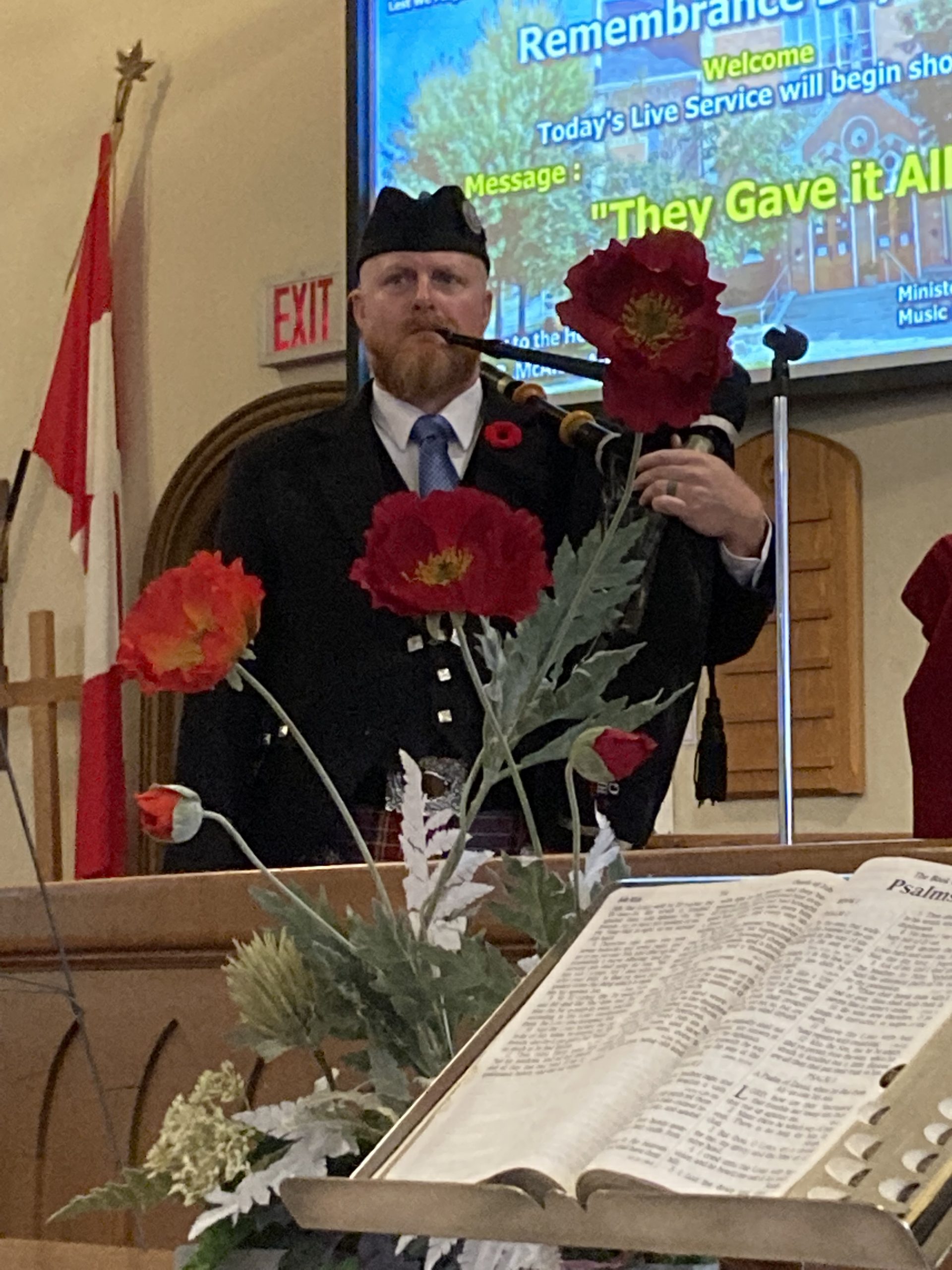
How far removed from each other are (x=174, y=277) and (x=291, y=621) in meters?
2.40

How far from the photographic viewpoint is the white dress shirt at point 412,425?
2232mm

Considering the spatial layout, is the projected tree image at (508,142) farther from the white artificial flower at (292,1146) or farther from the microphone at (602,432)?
the white artificial flower at (292,1146)

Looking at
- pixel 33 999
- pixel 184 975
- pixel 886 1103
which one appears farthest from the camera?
pixel 33 999

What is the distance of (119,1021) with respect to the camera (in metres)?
1.35

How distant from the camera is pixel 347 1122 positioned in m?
0.67

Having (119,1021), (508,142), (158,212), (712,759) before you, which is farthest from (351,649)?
(158,212)

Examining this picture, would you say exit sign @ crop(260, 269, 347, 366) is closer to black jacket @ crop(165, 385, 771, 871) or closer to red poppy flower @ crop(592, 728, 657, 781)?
black jacket @ crop(165, 385, 771, 871)

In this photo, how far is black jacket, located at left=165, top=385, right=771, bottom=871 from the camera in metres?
1.90

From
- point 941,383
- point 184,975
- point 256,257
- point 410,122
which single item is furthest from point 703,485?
point 256,257

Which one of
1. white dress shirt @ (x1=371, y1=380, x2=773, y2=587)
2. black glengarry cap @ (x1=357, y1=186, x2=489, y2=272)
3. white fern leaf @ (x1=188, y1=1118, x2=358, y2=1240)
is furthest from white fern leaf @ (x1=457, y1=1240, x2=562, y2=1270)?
black glengarry cap @ (x1=357, y1=186, x2=489, y2=272)

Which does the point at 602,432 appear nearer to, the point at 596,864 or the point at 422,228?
the point at 596,864

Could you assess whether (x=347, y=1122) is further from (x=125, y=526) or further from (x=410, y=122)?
(x=125, y=526)

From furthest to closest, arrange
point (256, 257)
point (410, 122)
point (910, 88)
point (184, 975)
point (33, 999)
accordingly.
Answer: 1. point (256, 257)
2. point (410, 122)
3. point (910, 88)
4. point (33, 999)
5. point (184, 975)

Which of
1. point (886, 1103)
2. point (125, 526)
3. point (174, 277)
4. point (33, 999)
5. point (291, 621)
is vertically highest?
point (174, 277)
